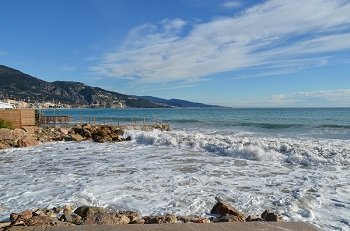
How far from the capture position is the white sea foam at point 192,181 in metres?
8.66

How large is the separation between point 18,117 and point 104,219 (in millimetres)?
29604

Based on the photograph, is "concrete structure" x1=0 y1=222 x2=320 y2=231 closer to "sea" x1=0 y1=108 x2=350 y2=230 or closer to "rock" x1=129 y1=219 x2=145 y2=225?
"rock" x1=129 y1=219 x2=145 y2=225

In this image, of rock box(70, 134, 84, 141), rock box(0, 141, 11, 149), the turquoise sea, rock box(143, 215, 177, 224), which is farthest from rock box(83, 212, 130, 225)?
the turquoise sea

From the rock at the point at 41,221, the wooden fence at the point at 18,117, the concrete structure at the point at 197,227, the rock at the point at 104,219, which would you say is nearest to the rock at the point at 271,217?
the concrete structure at the point at 197,227

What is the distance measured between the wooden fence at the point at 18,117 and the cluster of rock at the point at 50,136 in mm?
1839

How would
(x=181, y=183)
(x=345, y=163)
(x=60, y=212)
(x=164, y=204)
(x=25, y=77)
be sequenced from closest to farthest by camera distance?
1. (x=60, y=212)
2. (x=164, y=204)
3. (x=181, y=183)
4. (x=345, y=163)
5. (x=25, y=77)

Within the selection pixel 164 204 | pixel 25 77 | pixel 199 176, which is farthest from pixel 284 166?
pixel 25 77

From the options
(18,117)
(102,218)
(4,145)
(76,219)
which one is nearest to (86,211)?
(76,219)

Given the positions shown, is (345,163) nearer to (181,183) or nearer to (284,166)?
(284,166)

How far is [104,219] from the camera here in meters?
6.45

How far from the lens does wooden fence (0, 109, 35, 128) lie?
1266 inches

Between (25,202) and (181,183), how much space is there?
430cm

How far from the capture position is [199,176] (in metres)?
12.4

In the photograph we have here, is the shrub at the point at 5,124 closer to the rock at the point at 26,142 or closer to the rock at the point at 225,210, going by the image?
the rock at the point at 26,142
